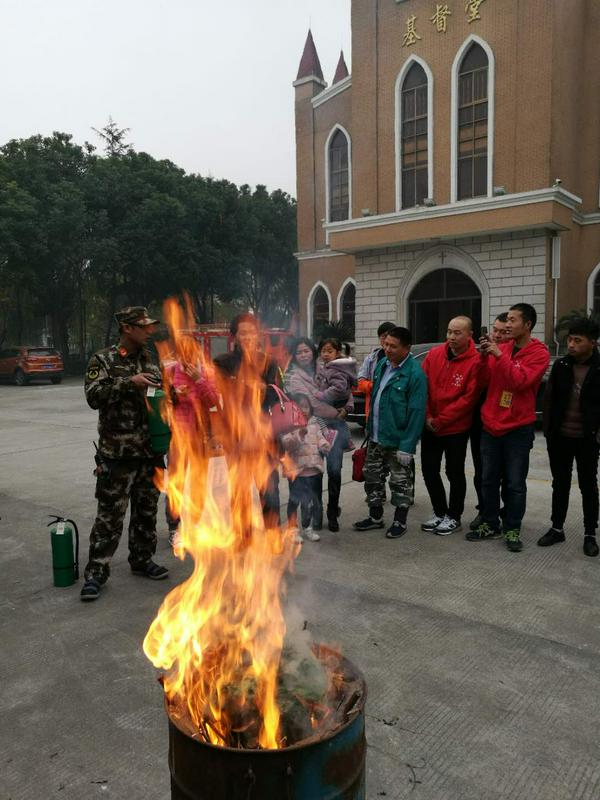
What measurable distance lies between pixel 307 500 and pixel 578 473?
7.45 feet

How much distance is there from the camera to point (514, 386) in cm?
497

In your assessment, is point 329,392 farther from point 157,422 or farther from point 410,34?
point 410,34

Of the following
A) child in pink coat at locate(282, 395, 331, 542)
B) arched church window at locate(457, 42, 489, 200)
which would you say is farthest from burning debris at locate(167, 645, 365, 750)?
arched church window at locate(457, 42, 489, 200)

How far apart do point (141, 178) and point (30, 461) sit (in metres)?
26.1

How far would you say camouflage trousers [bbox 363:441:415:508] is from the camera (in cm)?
543

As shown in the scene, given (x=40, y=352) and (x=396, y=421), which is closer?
(x=396, y=421)

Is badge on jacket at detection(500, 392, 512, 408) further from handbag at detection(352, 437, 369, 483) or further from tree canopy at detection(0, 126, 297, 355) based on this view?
tree canopy at detection(0, 126, 297, 355)

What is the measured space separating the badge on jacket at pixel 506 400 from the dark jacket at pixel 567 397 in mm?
324

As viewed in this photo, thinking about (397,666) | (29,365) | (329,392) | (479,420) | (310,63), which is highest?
(310,63)

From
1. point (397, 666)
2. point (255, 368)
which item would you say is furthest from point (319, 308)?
point (397, 666)

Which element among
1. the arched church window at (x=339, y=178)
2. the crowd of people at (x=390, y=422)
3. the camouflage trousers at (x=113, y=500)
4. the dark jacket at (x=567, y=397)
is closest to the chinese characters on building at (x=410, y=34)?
the arched church window at (x=339, y=178)

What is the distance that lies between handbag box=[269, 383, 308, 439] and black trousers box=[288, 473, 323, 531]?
2.04ft

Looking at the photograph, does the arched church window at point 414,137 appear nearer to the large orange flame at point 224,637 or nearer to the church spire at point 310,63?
the church spire at point 310,63

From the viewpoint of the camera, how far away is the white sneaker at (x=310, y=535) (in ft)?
17.7
